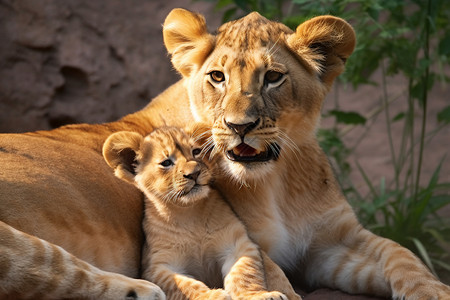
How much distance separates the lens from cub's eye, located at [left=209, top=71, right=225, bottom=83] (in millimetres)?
3355

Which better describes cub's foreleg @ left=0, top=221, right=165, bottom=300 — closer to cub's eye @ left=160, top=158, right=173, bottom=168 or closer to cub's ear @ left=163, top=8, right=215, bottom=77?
cub's eye @ left=160, top=158, right=173, bottom=168

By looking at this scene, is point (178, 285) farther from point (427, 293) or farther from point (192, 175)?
point (427, 293)

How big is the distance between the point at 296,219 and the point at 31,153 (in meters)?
1.27

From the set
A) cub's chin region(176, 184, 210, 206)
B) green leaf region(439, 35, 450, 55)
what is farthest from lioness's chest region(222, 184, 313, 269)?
green leaf region(439, 35, 450, 55)

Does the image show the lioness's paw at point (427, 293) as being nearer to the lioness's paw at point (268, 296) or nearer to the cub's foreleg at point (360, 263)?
the cub's foreleg at point (360, 263)

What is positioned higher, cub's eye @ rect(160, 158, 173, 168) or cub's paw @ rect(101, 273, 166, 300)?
cub's eye @ rect(160, 158, 173, 168)

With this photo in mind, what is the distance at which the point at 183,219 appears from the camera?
3248mm

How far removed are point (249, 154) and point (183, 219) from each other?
40cm

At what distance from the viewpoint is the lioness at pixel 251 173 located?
3.08 m

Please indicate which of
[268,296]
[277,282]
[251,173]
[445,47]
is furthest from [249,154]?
[445,47]

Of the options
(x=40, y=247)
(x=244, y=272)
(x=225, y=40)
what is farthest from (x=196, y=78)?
(x=40, y=247)

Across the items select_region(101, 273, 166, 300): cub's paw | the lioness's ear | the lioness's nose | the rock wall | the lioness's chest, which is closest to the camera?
select_region(101, 273, 166, 300): cub's paw

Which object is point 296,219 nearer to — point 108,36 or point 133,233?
point 133,233

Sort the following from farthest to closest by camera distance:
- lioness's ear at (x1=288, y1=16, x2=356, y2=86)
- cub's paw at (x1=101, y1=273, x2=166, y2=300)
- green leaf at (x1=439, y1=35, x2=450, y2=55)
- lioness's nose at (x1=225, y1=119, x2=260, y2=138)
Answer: green leaf at (x1=439, y1=35, x2=450, y2=55) < lioness's ear at (x1=288, y1=16, x2=356, y2=86) < lioness's nose at (x1=225, y1=119, x2=260, y2=138) < cub's paw at (x1=101, y1=273, x2=166, y2=300)
